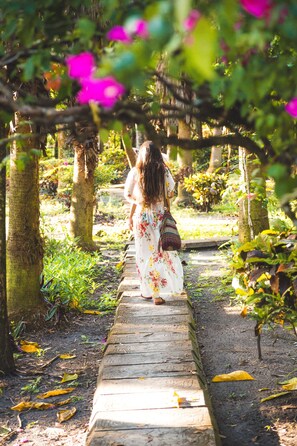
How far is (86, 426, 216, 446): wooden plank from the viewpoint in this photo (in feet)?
10.3

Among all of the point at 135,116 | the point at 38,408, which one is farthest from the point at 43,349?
the point at 135,116

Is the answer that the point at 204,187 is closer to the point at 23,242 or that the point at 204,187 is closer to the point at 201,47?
the point at 23,242

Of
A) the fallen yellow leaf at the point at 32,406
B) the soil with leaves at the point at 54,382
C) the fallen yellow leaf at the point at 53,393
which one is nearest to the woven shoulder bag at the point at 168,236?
the soil with leaves at the point at 54,382

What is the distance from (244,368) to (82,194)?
5.58 meters

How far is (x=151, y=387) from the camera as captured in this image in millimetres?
3904

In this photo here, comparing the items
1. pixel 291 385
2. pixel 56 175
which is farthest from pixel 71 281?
pixel 56 175

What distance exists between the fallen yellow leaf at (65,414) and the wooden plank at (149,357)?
1.31ft

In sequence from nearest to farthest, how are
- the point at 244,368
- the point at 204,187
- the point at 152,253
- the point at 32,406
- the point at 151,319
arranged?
1. the point at 32,406
2. the point at 244,368
3. the point at 151,319
4. the point at 152,253
5. the point at 204,187

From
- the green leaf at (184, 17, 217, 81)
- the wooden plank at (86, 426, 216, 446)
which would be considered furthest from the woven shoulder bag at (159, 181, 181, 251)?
the green leaf at (184, 17, 217, 81)

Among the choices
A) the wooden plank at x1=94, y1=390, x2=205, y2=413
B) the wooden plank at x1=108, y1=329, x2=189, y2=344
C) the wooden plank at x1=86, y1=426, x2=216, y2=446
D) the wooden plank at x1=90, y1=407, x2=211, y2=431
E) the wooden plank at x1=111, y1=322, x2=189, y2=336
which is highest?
the wooden plank at x1=111, y1=322, x2=189, y2=336

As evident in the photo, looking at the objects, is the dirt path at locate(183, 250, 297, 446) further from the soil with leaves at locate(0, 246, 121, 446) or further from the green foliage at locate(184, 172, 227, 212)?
the green foliage at locate(184, 172, 227, 212)

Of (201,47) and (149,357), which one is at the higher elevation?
(201,47)

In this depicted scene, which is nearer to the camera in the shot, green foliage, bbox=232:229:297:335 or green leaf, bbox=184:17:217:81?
green leaf, bbox=184:17:217:81

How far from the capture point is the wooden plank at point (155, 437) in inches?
123
